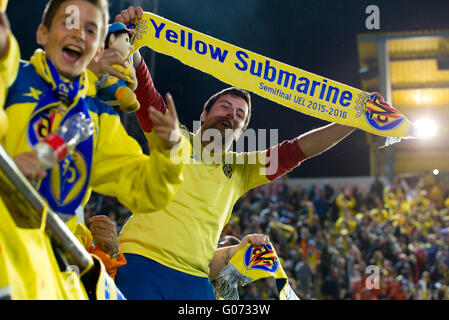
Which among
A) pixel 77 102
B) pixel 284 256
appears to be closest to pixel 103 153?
pixel 77 102

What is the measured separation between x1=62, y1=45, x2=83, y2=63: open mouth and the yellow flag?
1.81m

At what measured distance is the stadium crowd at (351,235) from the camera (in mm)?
10617

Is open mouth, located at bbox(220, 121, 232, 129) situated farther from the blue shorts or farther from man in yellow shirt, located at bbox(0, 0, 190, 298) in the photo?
man in yellow shirt, located at bbox(0, 0, 190, 298)

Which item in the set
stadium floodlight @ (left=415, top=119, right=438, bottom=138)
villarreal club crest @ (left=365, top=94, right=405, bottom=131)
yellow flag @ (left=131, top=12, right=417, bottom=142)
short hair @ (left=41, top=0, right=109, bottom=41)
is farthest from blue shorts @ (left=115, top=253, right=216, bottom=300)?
stadium floodlight @ (left=415, top=119, right=438, bottom=138)

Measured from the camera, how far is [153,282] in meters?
→ 3.03

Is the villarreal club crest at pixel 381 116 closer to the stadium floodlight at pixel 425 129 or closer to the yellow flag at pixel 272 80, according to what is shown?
the yellow flag at pixel 272 80

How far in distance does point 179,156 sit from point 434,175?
16.4m

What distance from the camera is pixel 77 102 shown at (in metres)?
1.96


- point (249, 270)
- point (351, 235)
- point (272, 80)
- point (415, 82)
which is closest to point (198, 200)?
point (249, 270)

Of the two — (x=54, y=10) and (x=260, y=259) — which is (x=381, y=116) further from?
(x=54, y=10)

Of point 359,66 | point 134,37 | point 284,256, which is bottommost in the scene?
point 284,256

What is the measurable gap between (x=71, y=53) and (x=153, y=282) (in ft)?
4.74
